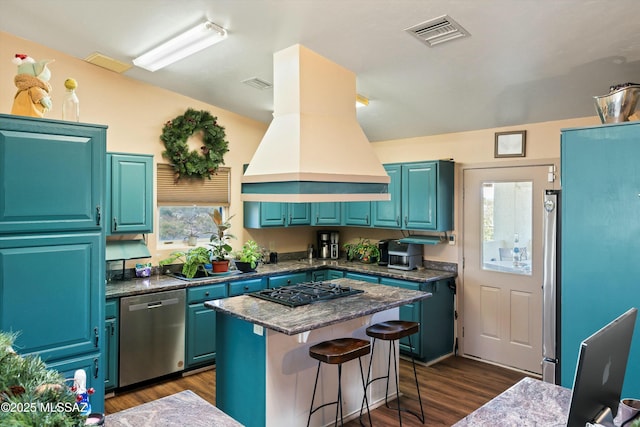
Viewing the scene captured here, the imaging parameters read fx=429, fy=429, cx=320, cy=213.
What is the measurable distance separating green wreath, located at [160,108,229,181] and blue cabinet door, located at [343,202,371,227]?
1.69m

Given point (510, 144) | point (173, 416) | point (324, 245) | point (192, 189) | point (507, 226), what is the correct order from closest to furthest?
point (173, 416), point (510, 144), point (507, 226), point (192, 189), point (324, 245)

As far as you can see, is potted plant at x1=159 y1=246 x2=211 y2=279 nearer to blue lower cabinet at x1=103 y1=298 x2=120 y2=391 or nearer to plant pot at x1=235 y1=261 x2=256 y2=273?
plant pot at x1=235 y1=261 x2=256 y2=273

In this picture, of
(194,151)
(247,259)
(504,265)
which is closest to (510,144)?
(504,265)

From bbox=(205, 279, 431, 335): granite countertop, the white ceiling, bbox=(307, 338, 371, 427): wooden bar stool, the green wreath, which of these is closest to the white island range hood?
the white ceiling

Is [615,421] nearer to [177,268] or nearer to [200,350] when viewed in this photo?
[200,350]

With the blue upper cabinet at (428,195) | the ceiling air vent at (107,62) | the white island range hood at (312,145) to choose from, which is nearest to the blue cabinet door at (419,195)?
the blue upper cabinet at (428,195)

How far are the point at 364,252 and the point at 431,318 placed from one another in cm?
126

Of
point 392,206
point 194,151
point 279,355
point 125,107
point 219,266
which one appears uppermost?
point 125,107

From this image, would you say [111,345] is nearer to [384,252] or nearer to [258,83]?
[258,83]

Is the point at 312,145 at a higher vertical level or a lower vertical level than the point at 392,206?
higher

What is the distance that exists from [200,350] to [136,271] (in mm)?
1023

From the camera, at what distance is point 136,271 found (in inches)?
170

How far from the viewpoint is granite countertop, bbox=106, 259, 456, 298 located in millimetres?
3876

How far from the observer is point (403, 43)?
302 centimetres
